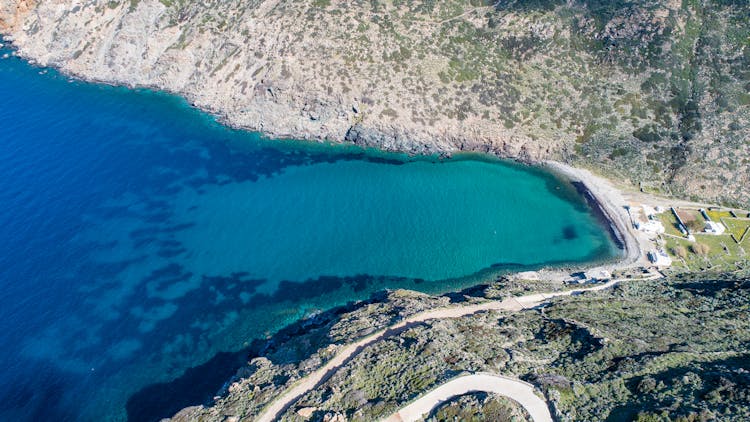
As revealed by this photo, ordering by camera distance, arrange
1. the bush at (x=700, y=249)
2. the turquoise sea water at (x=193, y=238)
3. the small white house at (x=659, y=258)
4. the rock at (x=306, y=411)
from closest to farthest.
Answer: the rock at (x=306, y=411)
the turquoise sea water at (x=193, y=238)
the small white house at (x=659, y=258)
the bush at (x=700, y=249)

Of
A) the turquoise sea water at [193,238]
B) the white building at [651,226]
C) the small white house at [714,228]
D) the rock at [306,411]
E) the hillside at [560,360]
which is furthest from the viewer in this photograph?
the white building at [651,226]


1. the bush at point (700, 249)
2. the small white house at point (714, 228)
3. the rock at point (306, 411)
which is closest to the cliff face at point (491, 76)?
the small white house at point (714, 228)

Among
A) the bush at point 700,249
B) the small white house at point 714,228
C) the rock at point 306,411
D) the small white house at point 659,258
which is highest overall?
the small white house at point 714,228

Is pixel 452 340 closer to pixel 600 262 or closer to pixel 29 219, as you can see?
pixel 600 262

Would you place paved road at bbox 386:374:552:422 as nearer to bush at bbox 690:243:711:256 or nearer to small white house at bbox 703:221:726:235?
bush at bbox 690:243:711:256

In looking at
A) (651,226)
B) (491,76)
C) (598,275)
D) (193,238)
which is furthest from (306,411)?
(491,76)

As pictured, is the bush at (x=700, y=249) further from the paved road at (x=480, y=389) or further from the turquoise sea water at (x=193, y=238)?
the paved road at (x=480, y=389)

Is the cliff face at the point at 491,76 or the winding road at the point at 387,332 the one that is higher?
the cliff face at the point at 491,76

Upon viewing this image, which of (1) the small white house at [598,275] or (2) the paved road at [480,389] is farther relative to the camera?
(1) the small white house at [598,275]
